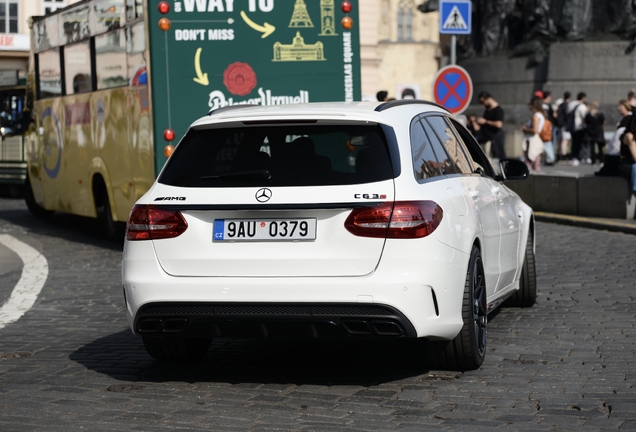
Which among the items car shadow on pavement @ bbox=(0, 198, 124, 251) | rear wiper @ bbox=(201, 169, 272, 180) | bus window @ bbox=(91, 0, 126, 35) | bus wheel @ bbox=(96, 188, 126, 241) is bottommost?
car shadow on pavement @ bbox=(0, 198, 124, 251)

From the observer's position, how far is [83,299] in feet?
34.6

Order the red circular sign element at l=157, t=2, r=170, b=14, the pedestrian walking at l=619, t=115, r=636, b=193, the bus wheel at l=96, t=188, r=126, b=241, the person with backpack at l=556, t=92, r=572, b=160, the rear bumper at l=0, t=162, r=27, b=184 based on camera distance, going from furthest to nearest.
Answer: the person with backpack at l=556, t=92, r=572, b=160 < the rear bumper at l=0, t=162, r=27, b=184 < the pedestrian walking at l=619, t=115, r=636, b=193 < the bus wheel at l=96, t=188, r=126, b=241 < the red circular sign element at l=157, t=2, r=170, b=14

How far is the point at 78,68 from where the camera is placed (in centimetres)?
1664

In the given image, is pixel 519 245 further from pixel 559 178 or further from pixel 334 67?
pixel 559 178

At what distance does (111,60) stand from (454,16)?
6422mm

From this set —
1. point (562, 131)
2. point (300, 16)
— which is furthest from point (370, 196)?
point (562, 131)

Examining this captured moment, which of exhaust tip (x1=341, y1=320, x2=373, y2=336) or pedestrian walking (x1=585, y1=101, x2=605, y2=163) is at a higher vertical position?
exhaust tip (x1=341, y1=320, x2=373, y2=336)

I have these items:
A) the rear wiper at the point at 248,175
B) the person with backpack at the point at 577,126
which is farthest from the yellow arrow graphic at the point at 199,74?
the person with backpack at the point at 577,126

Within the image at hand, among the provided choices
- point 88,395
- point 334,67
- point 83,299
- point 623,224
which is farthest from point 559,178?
point 88,395

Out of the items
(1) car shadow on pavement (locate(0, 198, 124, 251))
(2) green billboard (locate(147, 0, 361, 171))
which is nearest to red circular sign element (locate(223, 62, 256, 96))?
(2) green billboard (locate(147, 0, 361, 171))

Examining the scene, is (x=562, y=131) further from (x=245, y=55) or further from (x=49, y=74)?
Answer: (x=245, y=55)

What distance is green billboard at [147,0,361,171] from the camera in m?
13.8

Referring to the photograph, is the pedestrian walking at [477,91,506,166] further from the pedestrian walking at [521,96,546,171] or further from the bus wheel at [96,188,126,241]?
the bus wheel at [96,188,126,241]

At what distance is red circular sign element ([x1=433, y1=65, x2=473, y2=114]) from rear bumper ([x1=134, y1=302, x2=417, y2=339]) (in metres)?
12.9
